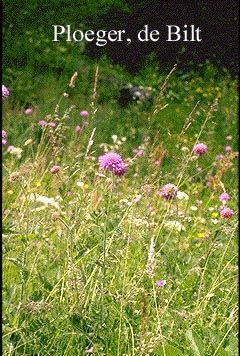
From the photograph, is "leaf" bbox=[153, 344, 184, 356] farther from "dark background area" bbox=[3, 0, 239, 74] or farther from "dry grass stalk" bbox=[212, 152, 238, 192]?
"dark background area" bbox=[3, 0, 239, 74]

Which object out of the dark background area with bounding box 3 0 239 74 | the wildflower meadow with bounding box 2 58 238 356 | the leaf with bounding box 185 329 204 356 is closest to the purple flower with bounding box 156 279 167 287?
the wildflower meadow with bounding box 2 58 238 356

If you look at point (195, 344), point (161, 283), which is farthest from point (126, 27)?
point (195, 344)

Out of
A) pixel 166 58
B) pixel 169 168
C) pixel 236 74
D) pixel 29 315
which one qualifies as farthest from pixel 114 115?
pixel 29 315

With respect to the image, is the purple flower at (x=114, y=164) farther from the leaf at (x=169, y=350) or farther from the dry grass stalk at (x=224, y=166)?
the leaf at (x=169, y=350)

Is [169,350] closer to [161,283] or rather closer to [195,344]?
[195,344]

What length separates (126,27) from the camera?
910 cm

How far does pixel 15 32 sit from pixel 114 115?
7.12ft

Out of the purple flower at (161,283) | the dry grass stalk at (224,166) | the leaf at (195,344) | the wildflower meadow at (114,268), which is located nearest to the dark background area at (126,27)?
the wildflower meadow at (114,268)

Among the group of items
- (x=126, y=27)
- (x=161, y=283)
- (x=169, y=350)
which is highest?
(x=126, y=27)

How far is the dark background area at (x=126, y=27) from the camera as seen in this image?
302 inches

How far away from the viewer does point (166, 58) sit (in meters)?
9.33

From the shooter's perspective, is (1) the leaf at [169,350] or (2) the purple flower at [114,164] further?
(2) the purple flower at [114,164]

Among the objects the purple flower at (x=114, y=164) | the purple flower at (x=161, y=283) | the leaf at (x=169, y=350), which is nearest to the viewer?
the leaf at (x=169, y=350)

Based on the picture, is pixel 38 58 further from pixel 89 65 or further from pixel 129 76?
pixel 129 76
